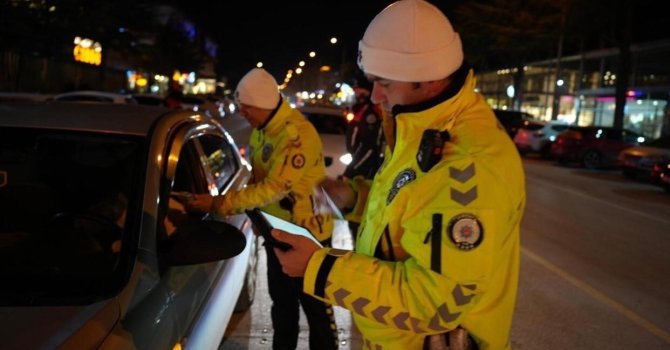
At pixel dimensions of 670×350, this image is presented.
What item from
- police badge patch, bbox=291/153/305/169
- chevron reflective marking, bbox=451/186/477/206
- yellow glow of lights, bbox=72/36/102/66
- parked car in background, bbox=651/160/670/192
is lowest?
parked car in background, bbox=651/160/670/192

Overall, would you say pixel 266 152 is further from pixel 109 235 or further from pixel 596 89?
pixel 596 89

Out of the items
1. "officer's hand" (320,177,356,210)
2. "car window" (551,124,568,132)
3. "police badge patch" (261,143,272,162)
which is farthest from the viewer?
"car window" (551,124,568,132)

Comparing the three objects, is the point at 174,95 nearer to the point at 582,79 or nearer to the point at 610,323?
the point at 610,323

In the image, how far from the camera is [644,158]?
1451cm

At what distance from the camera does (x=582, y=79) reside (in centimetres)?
3397

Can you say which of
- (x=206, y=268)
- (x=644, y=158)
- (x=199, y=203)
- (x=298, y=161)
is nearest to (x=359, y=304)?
(x=206, y=268)

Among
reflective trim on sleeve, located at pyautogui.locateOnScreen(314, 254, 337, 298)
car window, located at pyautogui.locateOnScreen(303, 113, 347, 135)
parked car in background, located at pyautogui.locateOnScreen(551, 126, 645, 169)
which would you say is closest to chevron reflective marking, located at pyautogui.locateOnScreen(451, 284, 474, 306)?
reflective trim on sleeve, located at pyautogui.locateOnScreen(314, 254, 337, 298)

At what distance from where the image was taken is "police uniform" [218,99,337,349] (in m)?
3.26

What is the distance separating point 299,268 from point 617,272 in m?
5.72

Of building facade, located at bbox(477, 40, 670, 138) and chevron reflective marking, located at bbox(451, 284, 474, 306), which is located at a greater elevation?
building facade, located at bbox(477, 40, 670, 138)

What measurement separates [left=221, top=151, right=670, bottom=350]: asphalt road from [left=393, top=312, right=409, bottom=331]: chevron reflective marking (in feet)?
9.00

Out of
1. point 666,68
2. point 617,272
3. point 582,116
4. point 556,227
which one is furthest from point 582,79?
point 617,272

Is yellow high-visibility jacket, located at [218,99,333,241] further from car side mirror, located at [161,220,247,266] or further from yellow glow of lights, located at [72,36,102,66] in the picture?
yellow glow of lights, located at [72,36,102,66]

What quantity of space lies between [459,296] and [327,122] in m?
15.7
